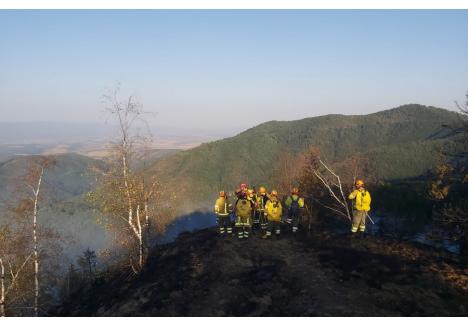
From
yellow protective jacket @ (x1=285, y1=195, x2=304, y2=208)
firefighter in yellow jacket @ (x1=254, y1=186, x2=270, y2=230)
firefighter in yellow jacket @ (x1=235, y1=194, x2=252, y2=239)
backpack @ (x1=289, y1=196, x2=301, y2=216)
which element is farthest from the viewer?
firefighter in yellow jacket @ (x1=254, y1=186, x2=270, y2=230)

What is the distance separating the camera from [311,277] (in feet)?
49.8

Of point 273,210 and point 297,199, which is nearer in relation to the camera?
point 273,210

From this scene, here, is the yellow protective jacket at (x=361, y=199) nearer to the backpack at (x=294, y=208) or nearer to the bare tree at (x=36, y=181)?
the backpack at (x=294, y=208)

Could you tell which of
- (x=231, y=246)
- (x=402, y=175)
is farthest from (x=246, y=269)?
(x=402, y=175)

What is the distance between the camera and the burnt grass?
12914 mm

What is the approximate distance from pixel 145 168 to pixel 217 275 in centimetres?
865

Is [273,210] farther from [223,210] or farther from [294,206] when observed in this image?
[223,210]

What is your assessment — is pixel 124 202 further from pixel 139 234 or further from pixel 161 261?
pixel 161 261

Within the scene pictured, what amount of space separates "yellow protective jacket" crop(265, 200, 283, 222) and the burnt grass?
1129 millimetres

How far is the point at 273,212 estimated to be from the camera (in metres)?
19.3

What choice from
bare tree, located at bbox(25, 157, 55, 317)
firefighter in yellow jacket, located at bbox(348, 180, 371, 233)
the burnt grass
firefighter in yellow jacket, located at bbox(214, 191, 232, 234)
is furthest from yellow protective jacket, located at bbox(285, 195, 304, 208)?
bare tree, located at bbox(25, 157, 55, 317)

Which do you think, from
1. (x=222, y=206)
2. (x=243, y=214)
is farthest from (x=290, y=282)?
(x=222, y=206)

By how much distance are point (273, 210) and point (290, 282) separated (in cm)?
479

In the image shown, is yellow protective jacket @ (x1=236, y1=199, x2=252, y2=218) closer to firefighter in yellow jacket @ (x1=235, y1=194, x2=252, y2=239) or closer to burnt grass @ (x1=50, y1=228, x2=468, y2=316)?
firefighter in yellow jacket @ (x1=235, y1=194, x2=252, y2=239)
